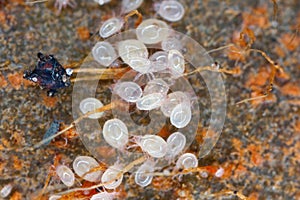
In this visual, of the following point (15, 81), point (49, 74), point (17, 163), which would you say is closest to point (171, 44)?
point (49, 74)

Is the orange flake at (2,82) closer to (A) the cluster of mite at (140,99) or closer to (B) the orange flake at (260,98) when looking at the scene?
(A) the cluster of mite at (140,99)

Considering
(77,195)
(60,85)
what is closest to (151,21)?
(60,85)

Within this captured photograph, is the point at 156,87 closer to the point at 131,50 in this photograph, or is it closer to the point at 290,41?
the point at 131,50

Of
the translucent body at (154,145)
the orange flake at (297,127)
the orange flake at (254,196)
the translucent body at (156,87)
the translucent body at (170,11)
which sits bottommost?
the orange flake at (254,196)

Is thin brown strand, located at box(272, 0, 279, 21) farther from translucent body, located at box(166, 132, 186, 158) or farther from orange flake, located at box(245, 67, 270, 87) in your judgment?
translucent body, located at box(166, 132, 186, 158)

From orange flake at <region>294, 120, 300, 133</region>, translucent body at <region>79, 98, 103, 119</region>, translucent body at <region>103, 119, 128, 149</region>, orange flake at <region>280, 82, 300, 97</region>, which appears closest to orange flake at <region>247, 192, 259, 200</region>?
orange flake at <region>294, 120, 300, 133</region>

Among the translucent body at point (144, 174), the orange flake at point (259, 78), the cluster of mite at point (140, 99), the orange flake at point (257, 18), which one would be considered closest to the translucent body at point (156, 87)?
the cluster of mite at point (140, 99)
